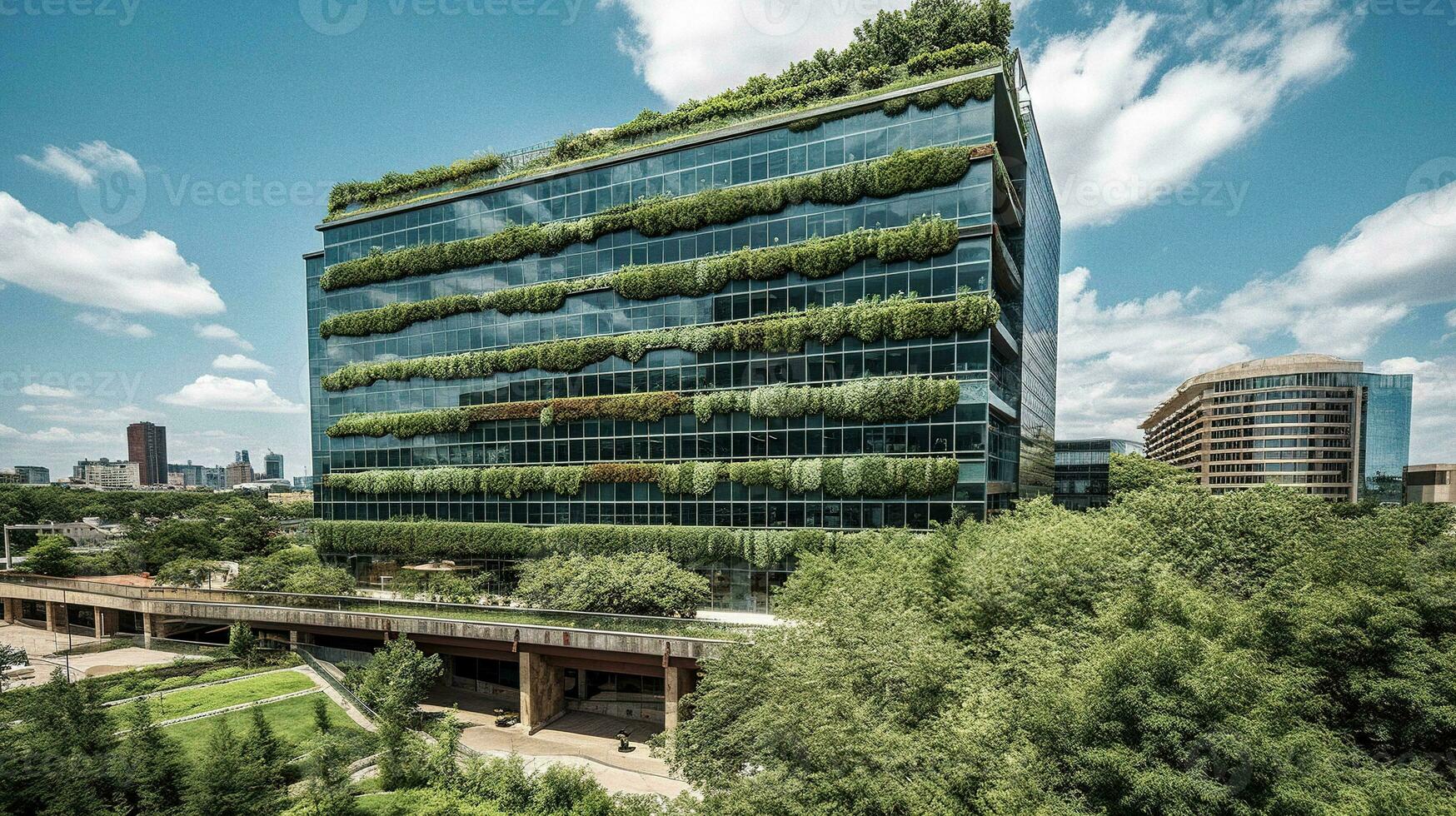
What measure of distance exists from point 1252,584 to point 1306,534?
3.99 metres

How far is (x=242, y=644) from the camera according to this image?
1485 inches

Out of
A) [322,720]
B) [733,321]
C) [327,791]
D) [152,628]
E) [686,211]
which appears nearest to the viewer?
[327,791]

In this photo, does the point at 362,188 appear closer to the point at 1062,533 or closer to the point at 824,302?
the point at 824,302

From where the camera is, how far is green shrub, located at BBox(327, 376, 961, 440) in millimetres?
34500

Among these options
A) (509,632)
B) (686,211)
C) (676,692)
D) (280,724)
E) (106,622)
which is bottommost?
(106,622)

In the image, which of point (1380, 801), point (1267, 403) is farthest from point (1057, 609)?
point (1267, 403)

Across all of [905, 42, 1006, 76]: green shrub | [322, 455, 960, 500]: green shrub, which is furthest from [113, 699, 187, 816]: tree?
[905, 42, 1006, 76]: green shrub

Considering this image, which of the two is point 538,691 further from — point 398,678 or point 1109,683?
point 1109,683

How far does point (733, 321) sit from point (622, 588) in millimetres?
18288

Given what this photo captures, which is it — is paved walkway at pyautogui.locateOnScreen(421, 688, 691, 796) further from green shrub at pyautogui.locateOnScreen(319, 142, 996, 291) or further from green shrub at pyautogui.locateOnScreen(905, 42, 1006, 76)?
green shrub at pyautogui.locateOnScreen(905, 42, 1006, 76)

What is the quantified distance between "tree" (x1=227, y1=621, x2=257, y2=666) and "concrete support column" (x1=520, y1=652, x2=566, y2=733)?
2024 centimetres

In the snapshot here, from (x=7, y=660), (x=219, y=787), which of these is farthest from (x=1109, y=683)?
(x=7, y=660)

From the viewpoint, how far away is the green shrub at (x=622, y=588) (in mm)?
32719

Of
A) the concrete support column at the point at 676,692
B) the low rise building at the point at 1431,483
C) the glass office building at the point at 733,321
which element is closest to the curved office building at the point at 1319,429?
the low rise building at the point at 1431,483
